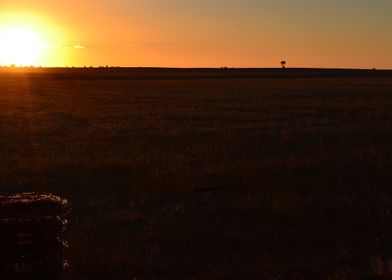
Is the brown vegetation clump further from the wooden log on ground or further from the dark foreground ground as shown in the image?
the dark foreground ground

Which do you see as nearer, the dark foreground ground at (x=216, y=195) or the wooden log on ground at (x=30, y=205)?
the wooden log on ground at (x=30, y=205)

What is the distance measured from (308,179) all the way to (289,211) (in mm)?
3147

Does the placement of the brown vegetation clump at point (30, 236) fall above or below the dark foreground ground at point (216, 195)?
above

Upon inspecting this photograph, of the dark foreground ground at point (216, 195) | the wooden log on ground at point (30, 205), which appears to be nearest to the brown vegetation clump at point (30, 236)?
the wooden log on ground at point (30, 205)

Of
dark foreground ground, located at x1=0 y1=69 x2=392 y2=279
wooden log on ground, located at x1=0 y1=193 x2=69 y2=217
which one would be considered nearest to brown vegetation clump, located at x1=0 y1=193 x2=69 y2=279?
wooden log on ground, located at x1=0 y1=193 x2=69 y2=217

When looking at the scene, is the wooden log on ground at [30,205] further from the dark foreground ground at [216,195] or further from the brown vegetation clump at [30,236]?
the dark foreground ground at [216,195]

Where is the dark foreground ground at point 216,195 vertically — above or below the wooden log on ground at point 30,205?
below

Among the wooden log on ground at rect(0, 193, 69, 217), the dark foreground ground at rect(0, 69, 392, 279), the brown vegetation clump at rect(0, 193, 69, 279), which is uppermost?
the wooden log on ground at rect(0, 193, 69, 217)

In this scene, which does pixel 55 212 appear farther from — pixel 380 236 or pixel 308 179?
pixel 308 179

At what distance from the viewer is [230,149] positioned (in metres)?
18.0

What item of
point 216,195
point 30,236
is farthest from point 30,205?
point 216,195

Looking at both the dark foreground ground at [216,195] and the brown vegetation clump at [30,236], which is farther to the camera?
the dark foreground ground at [216,195]

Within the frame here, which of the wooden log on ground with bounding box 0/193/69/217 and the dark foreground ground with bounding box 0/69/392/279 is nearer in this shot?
the wooden log on ground with bounding box 0/193/69/217

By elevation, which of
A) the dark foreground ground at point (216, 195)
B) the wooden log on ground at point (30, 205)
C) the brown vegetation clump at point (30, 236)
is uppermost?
the wooden log on ground at point (30, 205)
